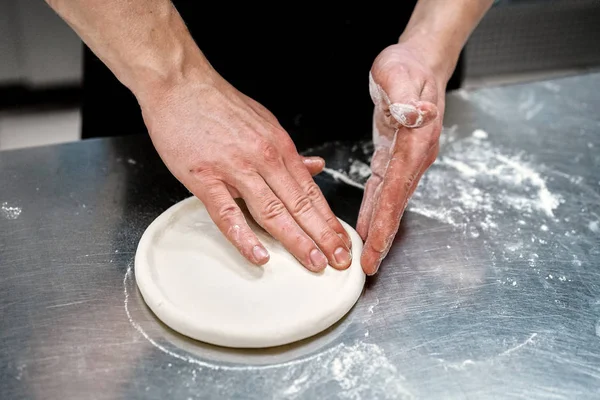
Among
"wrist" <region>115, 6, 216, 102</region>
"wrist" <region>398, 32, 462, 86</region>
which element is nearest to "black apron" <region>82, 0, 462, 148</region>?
"wrist" <region>398, 32, 462, 86</region>

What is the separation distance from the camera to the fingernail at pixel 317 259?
1.17 meters

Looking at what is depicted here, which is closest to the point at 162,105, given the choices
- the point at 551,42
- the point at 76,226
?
the point at 76,226

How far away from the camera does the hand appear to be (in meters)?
1.24

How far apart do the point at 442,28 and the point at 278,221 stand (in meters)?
0.66

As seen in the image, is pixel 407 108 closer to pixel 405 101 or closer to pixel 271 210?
pixel 405 101

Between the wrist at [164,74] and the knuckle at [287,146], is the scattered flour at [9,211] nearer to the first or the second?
the wrist at [164,74]

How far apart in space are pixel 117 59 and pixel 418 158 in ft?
2.05

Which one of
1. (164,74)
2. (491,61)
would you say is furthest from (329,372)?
(491,61)

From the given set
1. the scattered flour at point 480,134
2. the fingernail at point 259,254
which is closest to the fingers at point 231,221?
the fingernail at point 259,254

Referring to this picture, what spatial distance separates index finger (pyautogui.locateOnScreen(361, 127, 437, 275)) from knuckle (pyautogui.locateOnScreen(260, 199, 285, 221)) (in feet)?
0.59

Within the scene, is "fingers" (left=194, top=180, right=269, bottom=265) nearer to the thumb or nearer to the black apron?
the thumb

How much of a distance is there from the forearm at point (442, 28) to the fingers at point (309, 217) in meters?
0.49

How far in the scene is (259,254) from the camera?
1146 mm

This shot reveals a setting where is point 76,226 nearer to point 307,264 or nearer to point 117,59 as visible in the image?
point 117,59
